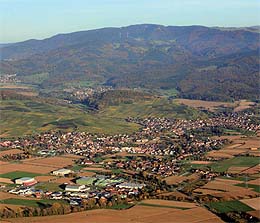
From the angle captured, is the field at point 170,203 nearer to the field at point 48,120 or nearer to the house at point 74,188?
the house at point 74,188

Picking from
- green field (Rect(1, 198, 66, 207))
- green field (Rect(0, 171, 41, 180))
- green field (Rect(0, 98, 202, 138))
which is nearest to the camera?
green field (Rect(1, 198, 66, 207))

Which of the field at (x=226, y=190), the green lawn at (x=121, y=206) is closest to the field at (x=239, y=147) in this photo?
the field at (x=226, y=190)

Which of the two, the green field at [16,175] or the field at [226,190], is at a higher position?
the field at [226,190]

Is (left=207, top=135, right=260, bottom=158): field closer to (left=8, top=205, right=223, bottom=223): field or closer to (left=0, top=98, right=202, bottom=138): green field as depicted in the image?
(left=0, top=98, right=202, bottom=138): green field

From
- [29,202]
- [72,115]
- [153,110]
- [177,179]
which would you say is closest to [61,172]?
[177,179]

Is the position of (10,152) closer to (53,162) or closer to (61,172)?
(53,162)

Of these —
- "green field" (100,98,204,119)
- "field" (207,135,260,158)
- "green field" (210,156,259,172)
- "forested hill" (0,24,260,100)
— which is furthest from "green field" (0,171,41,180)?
"forested hill" (0,24,260,100)

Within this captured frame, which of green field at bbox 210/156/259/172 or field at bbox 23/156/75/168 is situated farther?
field at bbox 23/156/75/168
